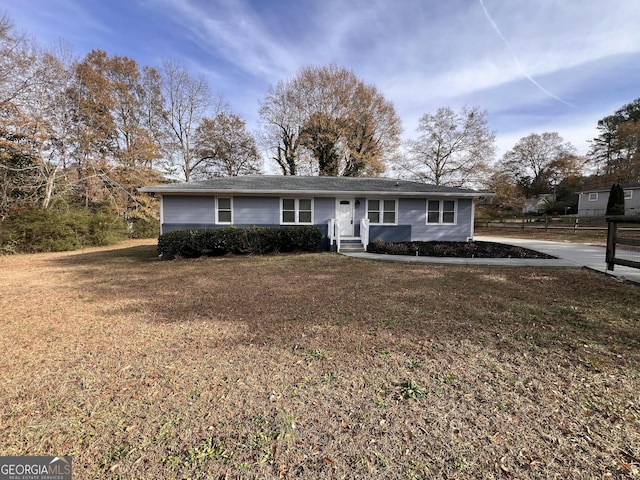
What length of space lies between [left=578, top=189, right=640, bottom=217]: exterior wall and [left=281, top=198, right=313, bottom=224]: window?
32.5 meters

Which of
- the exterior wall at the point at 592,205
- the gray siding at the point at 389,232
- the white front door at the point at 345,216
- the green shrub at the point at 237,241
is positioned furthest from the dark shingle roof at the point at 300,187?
the exterior wall at the point at 592,205

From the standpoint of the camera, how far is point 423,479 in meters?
1.56

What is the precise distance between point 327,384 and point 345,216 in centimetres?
1052

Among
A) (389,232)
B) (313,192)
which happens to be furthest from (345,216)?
(389,232)

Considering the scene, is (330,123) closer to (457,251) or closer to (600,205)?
(457,251)

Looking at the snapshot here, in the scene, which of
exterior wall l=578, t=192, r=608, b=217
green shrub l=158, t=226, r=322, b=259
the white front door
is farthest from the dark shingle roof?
exterior wall l=578, t=192, r=608, b=217

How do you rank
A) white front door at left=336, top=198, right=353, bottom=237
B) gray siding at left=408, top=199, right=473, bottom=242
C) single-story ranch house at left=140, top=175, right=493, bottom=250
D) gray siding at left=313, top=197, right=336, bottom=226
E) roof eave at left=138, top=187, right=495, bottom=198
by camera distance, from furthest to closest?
gray siding at left=408, top=199, right=473, bottom=242 → white front door at left=336, top=198, right=353, bottom=237 → gray siding at left=313, top=197, right=336, bottom=226 → single-story ranch house at left=140, top=175, right=493, bottom=250 → roof eave at left=138, top=187, right=495, bottom=198

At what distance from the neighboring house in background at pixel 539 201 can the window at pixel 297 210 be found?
3597cm

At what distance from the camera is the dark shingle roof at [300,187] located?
11180mm

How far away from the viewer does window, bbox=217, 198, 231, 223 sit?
11820 mm

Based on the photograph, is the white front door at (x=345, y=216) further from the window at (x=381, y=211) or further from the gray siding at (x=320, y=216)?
the window at (x=381, y=211)

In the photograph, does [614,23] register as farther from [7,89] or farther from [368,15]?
[7,89]

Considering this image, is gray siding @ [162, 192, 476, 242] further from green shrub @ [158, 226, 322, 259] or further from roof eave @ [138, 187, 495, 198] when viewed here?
green shrub @ [158, 226, 322, 259]

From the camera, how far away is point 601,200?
102ft
